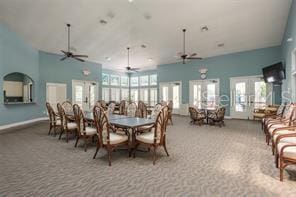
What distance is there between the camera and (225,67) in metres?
9.36

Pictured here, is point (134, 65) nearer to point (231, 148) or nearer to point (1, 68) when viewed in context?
point (1, 68)

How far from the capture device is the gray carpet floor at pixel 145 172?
7.46 feet

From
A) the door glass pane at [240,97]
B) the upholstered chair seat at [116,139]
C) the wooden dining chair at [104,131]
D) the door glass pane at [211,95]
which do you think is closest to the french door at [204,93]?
the door glass pane at [211,95]

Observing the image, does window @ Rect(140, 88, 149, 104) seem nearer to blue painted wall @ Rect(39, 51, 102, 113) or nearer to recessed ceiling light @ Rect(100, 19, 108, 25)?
blue painted wall @ Rect(39, 51, 102, 113)

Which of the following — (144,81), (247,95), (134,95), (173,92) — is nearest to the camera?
(247,95)

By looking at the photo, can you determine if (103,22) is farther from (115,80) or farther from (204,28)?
(115,80)

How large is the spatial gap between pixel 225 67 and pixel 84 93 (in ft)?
27.6

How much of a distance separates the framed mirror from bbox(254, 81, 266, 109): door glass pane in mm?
10791

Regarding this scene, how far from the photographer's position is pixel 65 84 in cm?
977

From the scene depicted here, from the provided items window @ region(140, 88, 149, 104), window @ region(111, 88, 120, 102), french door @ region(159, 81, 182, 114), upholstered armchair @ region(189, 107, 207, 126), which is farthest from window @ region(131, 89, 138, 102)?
upholstered armchair @ region(189, 107, 207, 126)

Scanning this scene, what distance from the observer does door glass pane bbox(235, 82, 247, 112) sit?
28.9ft

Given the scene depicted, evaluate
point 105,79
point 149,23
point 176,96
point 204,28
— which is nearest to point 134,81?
point 105,79

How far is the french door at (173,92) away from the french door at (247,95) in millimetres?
3231

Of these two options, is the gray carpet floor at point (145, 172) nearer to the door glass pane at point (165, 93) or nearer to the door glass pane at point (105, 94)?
the door glass pane at point (165, 93)
